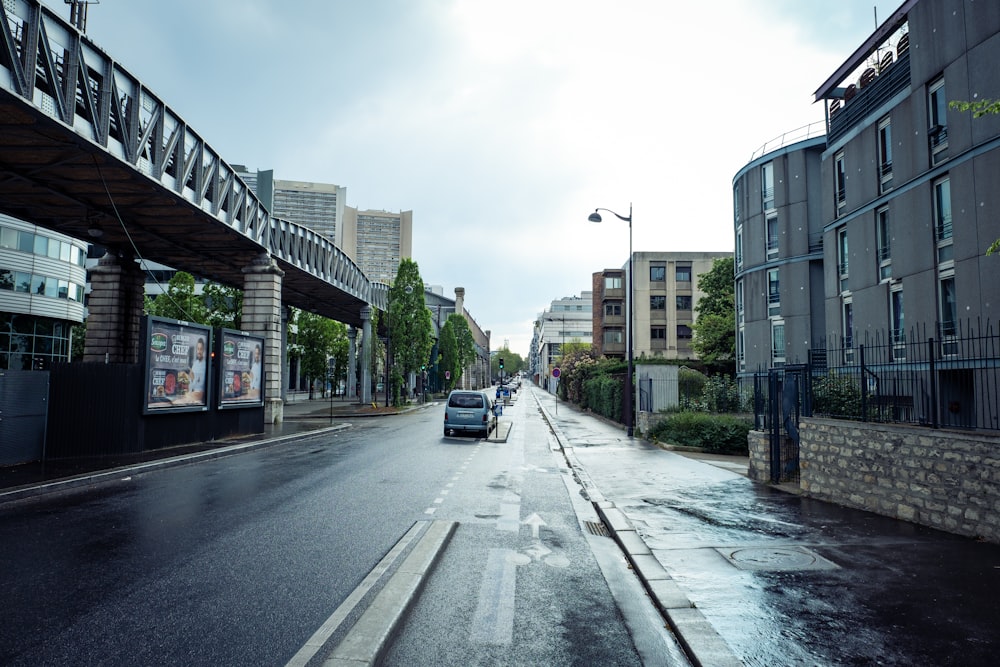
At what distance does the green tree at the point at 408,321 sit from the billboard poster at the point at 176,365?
90.0ft

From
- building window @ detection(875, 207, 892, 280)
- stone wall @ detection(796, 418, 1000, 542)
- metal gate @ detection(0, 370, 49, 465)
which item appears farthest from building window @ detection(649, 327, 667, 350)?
metal gate @ detection(0, 370, 49, 465)

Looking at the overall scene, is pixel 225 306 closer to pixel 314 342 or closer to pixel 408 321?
pixel 408 321

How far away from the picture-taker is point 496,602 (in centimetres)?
534

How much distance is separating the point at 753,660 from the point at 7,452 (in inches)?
594

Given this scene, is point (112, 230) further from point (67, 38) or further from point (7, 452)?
point (7, 452)

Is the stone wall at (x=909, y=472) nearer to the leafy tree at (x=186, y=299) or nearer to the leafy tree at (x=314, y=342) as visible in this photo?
the leafy tree at (x=186, y=299)

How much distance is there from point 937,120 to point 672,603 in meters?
20.6

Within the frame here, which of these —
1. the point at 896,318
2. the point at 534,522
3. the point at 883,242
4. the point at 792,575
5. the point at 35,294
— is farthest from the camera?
the point at 35,294

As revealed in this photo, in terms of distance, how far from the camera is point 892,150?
2105 centimetres

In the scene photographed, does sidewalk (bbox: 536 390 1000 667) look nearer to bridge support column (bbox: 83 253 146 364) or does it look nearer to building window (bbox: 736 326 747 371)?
bridge support column (bbox: 83 253 146 364)

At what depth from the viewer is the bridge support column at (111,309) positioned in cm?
2420

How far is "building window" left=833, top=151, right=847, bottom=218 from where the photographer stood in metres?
25.1

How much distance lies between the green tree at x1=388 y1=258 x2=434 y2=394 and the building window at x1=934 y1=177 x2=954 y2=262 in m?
34.7

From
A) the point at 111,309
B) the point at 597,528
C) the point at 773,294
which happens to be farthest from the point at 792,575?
the point at 773,294
